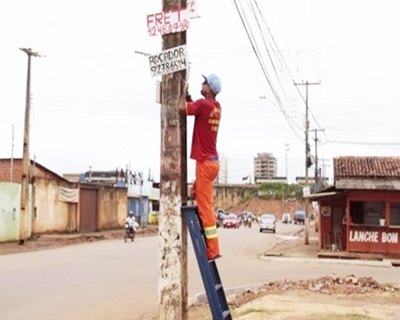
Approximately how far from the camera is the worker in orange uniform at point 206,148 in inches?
248

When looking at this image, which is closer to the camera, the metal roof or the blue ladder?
the blue ladder

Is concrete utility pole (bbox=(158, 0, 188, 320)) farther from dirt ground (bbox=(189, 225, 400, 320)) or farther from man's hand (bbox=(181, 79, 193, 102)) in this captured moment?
dirt ground (bbox=(189, 225, 400, 320))

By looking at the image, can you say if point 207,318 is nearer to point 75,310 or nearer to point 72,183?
point 75,310

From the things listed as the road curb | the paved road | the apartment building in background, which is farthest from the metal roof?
the apartment building in background

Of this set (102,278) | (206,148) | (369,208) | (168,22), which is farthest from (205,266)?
(369,208)

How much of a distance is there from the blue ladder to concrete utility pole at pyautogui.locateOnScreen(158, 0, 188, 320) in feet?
0.36

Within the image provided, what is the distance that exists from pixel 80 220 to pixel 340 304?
3880 cm

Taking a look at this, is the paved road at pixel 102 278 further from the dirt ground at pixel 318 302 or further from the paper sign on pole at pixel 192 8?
the paper sign on pole at pixel 192 8

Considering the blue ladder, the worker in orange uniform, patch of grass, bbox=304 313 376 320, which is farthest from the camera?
patch of grass, bbox=304 313 376 320

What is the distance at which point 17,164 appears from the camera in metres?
45.5

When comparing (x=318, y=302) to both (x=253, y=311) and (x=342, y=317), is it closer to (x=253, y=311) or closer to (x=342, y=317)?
(x=253, y=311)

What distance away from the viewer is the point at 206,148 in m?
6.47

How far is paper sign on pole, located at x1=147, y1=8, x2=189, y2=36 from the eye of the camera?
6.36 metres

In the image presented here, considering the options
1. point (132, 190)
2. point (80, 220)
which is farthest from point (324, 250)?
point (132, 190)
